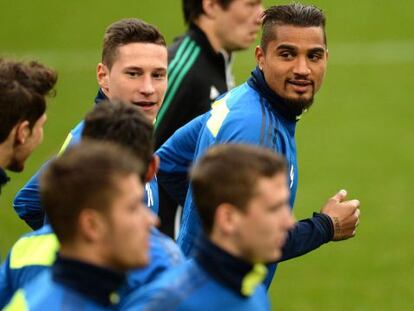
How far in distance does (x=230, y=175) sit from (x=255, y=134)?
4.66 feet

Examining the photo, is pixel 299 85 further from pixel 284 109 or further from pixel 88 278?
pixel 88 278

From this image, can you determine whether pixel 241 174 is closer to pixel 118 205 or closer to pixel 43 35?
pixel 118 205

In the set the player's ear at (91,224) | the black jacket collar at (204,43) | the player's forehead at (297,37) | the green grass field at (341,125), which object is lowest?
the green grass field at (341,125)

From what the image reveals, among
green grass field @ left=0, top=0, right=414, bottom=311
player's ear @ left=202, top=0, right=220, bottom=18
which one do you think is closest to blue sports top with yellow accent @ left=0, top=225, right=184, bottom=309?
player's ear @ left=202, top=0, right=220, bottom=18

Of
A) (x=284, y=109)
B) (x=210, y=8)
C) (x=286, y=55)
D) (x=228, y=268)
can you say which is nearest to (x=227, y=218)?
(x=228, y=268)

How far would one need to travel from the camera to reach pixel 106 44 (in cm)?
666

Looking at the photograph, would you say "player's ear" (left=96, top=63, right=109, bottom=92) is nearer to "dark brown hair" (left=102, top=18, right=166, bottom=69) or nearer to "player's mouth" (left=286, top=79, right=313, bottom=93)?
"dark brown hair" (left=102, top=18, right=166, bottom=69)

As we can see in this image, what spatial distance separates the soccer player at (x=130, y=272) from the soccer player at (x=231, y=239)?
251mm

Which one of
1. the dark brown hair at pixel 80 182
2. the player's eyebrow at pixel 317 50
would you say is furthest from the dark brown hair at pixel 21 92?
the player's eyebrow at pixel 317 50

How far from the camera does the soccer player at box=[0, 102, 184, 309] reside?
4.89 m

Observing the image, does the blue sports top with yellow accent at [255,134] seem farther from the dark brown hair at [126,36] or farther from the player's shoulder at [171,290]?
the player's shoulder at [171,290]

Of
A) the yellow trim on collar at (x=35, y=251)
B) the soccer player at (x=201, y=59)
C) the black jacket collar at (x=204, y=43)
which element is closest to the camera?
the yellow trim on collar at (x=35, y=251)

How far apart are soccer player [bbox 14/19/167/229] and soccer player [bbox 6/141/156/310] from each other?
1.86 meters

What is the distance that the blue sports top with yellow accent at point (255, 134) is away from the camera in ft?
19.8
